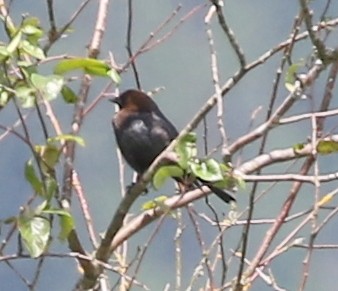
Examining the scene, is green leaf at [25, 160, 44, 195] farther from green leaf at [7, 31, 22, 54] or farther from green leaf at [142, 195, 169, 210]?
green leaf at [142, 195, 169, 210]

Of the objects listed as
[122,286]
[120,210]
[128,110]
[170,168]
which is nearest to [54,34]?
[120,210]

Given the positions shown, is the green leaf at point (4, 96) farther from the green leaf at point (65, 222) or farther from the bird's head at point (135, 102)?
the bird's head at point (135, 102)

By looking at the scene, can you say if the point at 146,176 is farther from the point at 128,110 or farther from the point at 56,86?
the point at 128,110

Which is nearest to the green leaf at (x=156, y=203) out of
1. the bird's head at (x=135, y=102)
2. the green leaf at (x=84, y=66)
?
the green leaf at (x=84, y=66)

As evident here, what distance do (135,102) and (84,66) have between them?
4.85ft

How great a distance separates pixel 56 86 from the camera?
115 cm

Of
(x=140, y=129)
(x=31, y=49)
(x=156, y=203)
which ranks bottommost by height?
(x=140, y=129)

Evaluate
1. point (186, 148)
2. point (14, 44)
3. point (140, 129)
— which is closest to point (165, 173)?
point (186, 148)

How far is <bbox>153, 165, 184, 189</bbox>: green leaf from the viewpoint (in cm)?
129

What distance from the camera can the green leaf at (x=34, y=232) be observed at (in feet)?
3.81

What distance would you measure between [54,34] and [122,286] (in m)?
0.58

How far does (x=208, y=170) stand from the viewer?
1.24m

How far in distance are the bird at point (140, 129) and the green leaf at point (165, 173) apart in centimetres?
101

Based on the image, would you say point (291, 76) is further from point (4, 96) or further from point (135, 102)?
point (135, 102)
